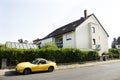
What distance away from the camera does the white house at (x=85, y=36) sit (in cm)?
3504

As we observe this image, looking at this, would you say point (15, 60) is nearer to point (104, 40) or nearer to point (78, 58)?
point (78, 58)

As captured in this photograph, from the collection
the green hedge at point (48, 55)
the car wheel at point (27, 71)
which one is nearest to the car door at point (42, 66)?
the car wheel at point (27, 71)

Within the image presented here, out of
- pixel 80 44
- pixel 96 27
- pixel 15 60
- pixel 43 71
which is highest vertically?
pixel 96 27

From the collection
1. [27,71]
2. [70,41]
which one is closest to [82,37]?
[70,41]

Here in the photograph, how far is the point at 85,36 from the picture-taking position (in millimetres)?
36594

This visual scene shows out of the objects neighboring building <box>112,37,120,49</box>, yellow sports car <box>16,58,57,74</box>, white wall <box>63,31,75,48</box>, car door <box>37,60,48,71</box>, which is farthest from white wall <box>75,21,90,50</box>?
neighboring building <box>112,37,120,49</box>

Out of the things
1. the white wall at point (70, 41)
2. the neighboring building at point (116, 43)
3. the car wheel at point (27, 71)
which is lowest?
the car wheel at point (27, 71)

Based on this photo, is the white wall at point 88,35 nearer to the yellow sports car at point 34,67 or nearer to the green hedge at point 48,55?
the green hedge at point 48,55

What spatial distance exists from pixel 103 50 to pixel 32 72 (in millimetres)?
27633

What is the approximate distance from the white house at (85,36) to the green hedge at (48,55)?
295 inches

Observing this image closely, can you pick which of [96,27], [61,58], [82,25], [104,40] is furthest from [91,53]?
[104,40]

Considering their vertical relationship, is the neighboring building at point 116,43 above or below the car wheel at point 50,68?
above

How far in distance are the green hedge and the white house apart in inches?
295

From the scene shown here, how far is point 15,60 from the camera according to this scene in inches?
752
